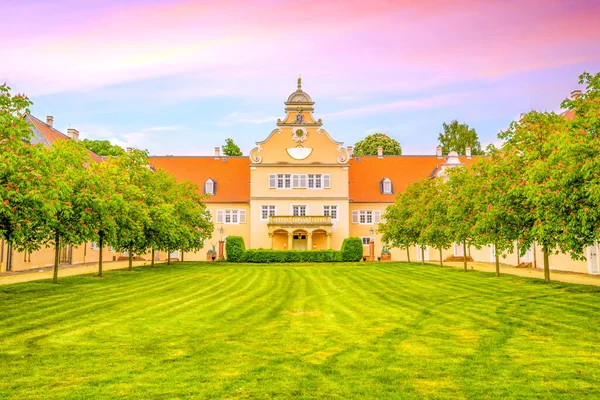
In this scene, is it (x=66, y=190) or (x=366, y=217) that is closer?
(x=66, y=190)

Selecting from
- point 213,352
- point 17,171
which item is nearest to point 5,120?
point 17,171

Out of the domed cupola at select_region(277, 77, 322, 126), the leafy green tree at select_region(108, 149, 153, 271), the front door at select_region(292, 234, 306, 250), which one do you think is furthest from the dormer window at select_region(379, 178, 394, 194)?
the leafy green tree at select_region(108, 149, 153, 271)

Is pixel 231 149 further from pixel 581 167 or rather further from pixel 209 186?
pixel 581 167

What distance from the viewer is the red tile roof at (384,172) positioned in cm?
5500

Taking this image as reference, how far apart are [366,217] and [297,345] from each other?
148ft

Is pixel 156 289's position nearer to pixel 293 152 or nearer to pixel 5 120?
pixel 5 120

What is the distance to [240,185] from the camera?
55812 mm

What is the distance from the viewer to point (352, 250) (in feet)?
144

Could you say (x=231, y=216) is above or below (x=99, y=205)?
above

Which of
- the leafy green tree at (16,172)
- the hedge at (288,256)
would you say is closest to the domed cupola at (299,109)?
the hedge at (288,256)

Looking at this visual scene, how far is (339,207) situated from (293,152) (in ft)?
24.0

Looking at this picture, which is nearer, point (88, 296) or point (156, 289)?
point (88, 296)

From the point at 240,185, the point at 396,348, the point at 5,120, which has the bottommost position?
the point at 396,348

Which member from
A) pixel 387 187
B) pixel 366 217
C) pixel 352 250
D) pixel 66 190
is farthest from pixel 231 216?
pixel 66 190
